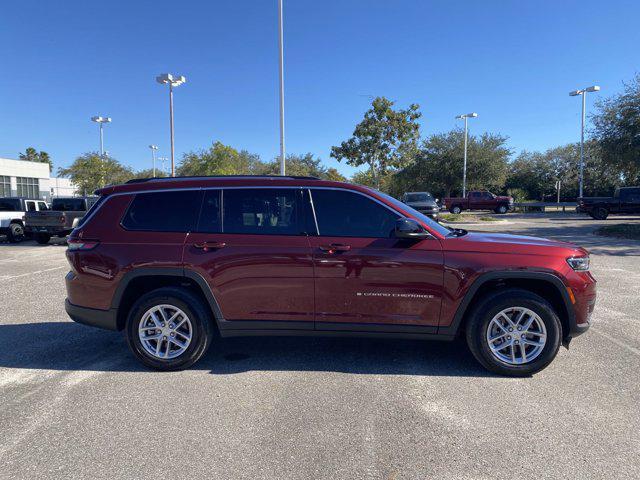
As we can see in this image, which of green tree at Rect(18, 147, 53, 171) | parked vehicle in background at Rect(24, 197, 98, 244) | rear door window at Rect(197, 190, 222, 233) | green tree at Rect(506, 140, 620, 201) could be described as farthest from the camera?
green tree at Rect(18, 147, 53, 171)

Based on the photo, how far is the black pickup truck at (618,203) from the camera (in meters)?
24.5

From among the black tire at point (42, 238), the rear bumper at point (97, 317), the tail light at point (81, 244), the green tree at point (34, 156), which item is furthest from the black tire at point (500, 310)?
the green tree at point (34, 156)

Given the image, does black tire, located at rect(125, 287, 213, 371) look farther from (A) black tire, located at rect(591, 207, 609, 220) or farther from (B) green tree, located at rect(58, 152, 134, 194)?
(B) green tree, located at rect(58, 152, 134, 194)

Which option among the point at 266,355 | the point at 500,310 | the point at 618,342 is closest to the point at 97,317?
the point at 266,355

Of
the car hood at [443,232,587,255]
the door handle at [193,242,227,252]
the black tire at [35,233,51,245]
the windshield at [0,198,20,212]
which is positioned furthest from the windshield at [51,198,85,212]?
the car hood at [443,232,587,255]

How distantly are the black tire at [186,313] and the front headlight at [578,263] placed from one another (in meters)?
3.45

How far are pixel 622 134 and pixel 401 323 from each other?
65.2 ft

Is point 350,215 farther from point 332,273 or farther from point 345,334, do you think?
point 345,334

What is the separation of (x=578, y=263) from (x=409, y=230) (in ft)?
5.38

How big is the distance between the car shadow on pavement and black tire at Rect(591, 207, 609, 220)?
25182mm

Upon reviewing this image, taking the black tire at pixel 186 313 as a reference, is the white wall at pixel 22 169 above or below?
above

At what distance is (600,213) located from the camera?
25.3 metres

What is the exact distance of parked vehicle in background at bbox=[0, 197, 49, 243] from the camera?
16875 mm

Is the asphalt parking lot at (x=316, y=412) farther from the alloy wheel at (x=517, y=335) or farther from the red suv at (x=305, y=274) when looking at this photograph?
the red suv at (x=305, y=274)
